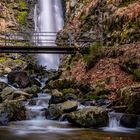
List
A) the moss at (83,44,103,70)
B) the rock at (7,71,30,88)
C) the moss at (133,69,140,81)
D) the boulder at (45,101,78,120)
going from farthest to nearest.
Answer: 1. the rock at (7,71,30,88)
2. the moss at (83,44,103,70)
3. the moss at (133,69,140,81)
4. the boulder at (45,101,78,120)

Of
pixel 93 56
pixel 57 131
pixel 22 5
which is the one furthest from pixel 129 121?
pixel 22 5

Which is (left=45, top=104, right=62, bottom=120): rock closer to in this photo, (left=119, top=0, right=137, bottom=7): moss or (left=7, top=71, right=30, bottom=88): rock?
(left=7, top=71, right=30, bottom=88): rock

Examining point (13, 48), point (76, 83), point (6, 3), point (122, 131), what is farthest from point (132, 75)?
point (6, 3)

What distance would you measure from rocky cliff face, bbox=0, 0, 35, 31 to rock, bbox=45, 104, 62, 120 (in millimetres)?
21992

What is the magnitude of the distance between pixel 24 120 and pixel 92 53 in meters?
7.33

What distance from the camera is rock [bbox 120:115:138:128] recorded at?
13078 millimetres

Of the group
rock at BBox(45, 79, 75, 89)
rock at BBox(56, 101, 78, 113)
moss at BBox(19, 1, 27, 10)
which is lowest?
rock at BBox(56, 101, 78, 113)

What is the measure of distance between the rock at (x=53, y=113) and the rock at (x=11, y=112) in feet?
3.13

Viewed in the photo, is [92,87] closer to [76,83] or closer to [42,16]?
[76,83]

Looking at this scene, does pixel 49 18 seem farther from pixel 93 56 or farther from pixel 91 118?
pixel 91 118

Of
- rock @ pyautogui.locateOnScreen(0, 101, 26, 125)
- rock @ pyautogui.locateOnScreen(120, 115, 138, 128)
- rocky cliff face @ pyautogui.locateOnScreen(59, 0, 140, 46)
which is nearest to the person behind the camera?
rock @ pyautogui.locateOnScreen(120, 115, 138, 128)

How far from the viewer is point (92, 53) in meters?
20.8

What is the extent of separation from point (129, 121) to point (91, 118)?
1.32 m

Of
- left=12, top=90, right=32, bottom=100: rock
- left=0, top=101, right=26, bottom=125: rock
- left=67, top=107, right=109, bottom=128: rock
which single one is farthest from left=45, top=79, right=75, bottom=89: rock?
left=67, top=107, right=109, bottom=128: rock
